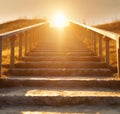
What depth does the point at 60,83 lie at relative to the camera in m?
5.43

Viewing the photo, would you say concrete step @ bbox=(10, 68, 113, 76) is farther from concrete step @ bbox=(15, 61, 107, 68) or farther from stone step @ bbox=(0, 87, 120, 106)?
stone step @ bbox=(0, 87, 120, 106)

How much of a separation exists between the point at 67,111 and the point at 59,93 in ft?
1.84

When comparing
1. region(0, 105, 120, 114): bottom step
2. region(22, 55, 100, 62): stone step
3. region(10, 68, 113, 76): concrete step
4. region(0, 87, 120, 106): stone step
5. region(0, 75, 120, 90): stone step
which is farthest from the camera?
region(22, 55, 100, 62): stone step

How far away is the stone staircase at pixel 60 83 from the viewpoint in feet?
15.0

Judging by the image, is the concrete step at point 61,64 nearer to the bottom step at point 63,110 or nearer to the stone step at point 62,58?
the stone step at point 62,58

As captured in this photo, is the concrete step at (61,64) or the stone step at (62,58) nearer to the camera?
the concrete step at (61,64)

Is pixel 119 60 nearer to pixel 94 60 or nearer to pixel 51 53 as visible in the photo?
pixel 94 60

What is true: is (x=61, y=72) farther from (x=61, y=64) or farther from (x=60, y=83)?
(x=60, y=83)

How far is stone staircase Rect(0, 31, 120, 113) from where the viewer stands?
4582mm

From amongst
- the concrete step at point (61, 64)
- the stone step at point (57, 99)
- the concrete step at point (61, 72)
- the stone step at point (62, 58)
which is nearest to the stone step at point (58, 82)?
the stone step at point (57, 99)

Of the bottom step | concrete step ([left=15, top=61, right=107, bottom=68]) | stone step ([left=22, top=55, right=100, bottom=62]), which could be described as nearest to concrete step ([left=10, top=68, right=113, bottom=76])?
concrete step ([left=15, top=61, right=107, bottom=68])

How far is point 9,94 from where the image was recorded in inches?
187

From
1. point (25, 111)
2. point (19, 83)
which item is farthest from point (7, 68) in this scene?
point (25, 111)

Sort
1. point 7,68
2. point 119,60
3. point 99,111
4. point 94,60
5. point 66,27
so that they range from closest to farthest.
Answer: point 99,111 → point 119,60 → point 7,68 → point 94,60 → point 66,27
